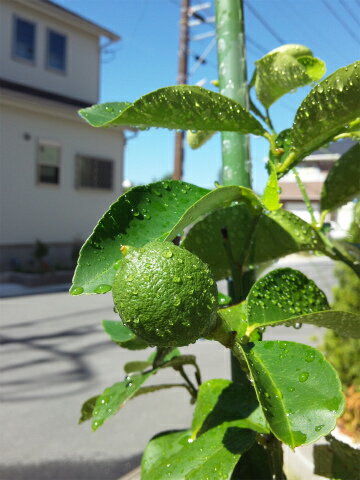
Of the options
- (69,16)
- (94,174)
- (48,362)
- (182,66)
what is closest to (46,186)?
(94,174)

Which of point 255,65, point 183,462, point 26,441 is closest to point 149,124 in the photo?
point 255,65

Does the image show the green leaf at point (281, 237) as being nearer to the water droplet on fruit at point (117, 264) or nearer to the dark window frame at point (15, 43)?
the water droplet on fruit at point (117, 264)

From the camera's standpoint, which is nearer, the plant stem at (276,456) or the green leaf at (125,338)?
the plant stem at (276,456)

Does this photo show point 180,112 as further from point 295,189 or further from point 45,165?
point 45,165

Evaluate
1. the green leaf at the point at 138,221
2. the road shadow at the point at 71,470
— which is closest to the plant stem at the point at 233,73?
the green leaf at the point at 138,221

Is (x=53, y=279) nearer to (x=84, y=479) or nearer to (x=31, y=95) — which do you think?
(x=31, y=95)

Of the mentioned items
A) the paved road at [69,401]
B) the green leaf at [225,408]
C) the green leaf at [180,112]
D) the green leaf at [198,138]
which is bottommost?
the paved road at [69,401]

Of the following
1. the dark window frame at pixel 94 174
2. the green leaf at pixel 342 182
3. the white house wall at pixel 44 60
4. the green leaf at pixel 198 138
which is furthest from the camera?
the dark window frame at pixel 94 174

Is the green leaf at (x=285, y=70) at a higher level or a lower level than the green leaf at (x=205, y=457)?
higher
